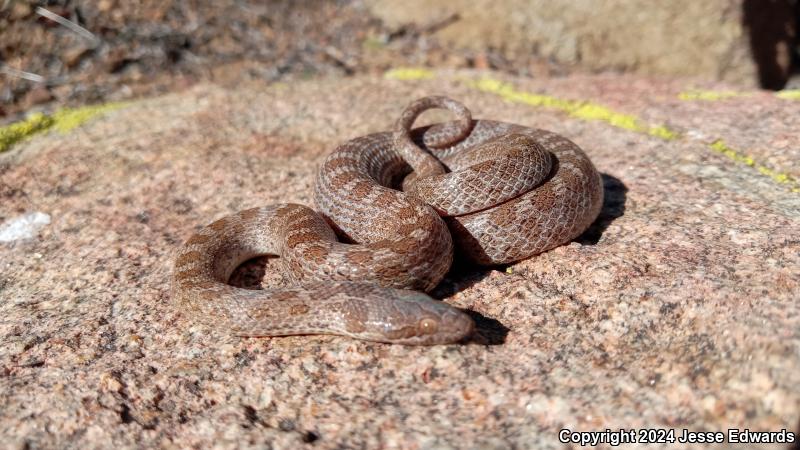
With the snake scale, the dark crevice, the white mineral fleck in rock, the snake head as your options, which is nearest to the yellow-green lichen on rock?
the white mineral fleck in rock

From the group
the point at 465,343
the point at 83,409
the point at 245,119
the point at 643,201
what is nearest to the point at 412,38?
the point at 245,119

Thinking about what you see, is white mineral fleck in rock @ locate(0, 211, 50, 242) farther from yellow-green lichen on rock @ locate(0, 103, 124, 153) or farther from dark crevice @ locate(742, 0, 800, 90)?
dark crevice @ locate(742, 0, 800, 90)

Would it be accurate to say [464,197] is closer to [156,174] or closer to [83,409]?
[83,409]

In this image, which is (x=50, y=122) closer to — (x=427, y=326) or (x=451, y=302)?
(x=451, y=302)

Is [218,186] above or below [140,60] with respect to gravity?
below

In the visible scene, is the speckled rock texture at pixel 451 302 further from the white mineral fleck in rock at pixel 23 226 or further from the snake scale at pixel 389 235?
the snake scale at pixel 389 235

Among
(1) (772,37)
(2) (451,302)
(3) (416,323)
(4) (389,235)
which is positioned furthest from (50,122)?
(1) (772,37)

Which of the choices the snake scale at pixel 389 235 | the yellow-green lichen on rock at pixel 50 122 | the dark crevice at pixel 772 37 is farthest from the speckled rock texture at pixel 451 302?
A: the dark crevice at pixel 772 37
